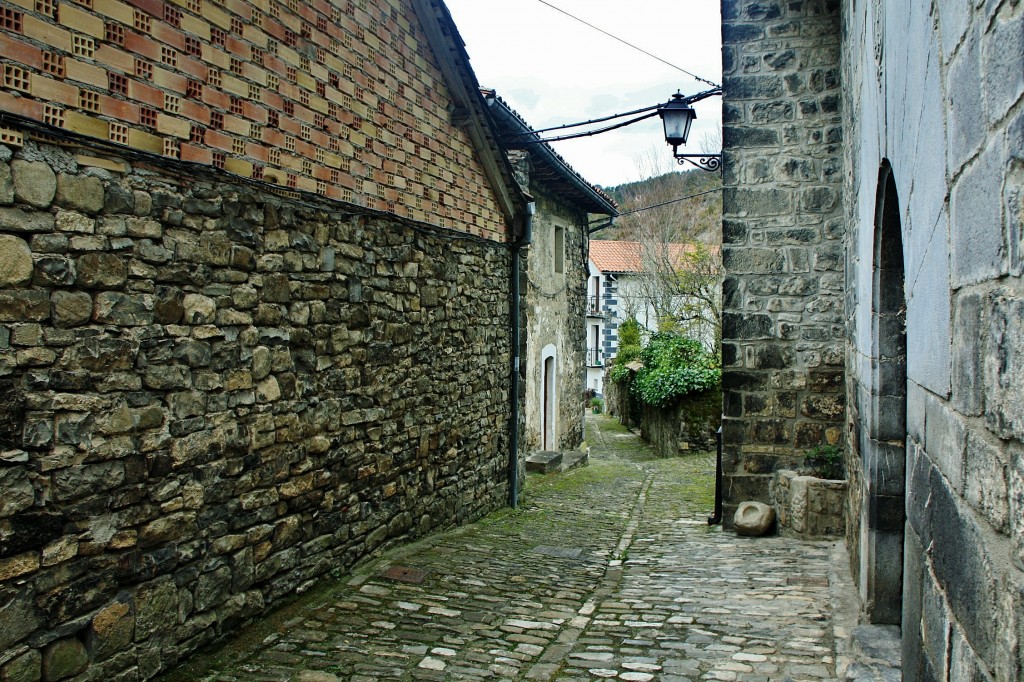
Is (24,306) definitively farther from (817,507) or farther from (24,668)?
(817,507)

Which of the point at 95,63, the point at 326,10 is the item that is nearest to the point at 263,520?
the point at 95,63

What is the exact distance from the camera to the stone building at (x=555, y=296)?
548 inches

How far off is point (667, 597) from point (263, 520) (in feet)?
9.56

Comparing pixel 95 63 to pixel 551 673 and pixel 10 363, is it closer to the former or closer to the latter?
pixel 10 363

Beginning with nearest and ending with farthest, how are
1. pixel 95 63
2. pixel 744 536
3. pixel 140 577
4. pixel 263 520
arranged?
pixel 95 63
pixel 140 577
pixel 263 520
pixel 744 536

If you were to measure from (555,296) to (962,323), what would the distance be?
14.1 metres

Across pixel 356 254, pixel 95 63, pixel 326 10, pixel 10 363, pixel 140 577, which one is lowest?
pixel 140 577

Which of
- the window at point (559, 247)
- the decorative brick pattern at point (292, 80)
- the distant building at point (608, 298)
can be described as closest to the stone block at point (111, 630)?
the decorative brick pattern at point (292, 80)

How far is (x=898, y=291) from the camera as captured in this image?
3770 millimetres

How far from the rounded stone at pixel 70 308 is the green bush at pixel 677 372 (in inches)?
521

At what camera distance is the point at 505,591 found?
586 cm

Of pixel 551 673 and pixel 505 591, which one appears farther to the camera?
pixel 505 591

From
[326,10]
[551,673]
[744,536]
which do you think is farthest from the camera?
[744,536]

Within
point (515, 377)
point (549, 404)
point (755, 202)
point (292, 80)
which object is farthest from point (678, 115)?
point (549, 404)
